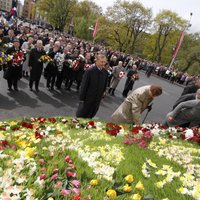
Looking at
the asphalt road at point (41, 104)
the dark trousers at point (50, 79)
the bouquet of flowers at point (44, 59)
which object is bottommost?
the asphalt road at point (41, 104)

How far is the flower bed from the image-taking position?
1841 mm

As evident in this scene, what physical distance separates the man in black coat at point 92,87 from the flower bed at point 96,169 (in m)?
2.47

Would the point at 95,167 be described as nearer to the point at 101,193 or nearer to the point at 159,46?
the point at 101,193

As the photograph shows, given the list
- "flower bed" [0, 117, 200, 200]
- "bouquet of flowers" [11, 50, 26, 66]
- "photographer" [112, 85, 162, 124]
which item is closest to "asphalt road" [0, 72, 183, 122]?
"bouquet of flowers" [11, 50, 26, 66]

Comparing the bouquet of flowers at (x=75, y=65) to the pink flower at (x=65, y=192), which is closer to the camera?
the pink flower at (x=65, y=192)

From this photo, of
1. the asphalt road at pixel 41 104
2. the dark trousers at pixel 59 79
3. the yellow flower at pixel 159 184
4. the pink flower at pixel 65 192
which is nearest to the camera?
the pink flower at pixel 65 192

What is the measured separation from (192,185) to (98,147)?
45.3 inches

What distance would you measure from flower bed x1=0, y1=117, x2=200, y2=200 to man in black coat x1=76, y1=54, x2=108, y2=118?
8.10ft

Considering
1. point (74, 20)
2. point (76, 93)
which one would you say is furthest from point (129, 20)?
point (76, 93)

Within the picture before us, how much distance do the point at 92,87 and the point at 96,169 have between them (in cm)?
382

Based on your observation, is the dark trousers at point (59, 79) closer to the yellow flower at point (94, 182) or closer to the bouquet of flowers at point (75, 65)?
the bouquet of flowers at point (75, 65)

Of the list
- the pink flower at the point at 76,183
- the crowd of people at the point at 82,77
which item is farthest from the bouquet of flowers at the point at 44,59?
the pink flower at the point at 76,183

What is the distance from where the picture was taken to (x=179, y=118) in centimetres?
607

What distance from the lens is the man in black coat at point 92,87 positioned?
583cm
